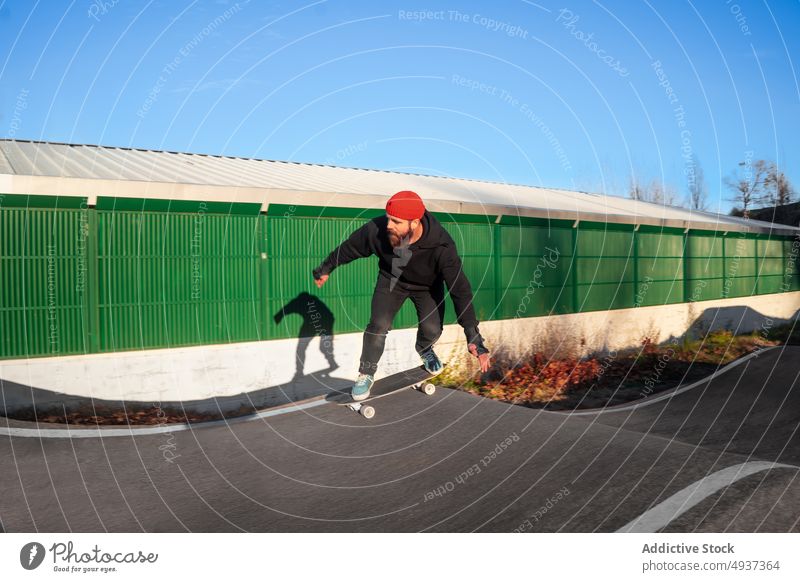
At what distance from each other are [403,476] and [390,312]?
1937mm

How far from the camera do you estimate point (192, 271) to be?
12.3m

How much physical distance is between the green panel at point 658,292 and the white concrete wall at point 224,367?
4966mm

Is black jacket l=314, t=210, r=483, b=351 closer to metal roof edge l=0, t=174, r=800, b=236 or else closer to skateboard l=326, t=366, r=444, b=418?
skateboard l=326, t=366, r=444, b=418

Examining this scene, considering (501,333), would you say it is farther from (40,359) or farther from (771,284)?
(771,284)

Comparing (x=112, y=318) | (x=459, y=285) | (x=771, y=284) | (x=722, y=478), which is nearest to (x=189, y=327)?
(x=112, y=318)

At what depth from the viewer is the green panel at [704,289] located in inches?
983

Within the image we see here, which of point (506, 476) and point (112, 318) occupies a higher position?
point (112, 318)

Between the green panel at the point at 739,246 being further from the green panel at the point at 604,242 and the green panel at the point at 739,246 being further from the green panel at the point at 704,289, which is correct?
the green panel at the point at 604,242

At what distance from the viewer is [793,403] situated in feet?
37.1

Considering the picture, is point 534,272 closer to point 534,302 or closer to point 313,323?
point 534,302

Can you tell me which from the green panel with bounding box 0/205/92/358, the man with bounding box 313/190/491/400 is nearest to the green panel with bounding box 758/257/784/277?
the man with bounding box 313/190/491/400

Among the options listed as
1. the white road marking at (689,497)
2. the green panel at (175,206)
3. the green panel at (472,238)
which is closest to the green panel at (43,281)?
the green panel at (175,206)

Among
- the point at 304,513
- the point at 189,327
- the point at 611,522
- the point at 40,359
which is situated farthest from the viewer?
the point at 189,327

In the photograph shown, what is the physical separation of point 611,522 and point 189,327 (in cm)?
949
